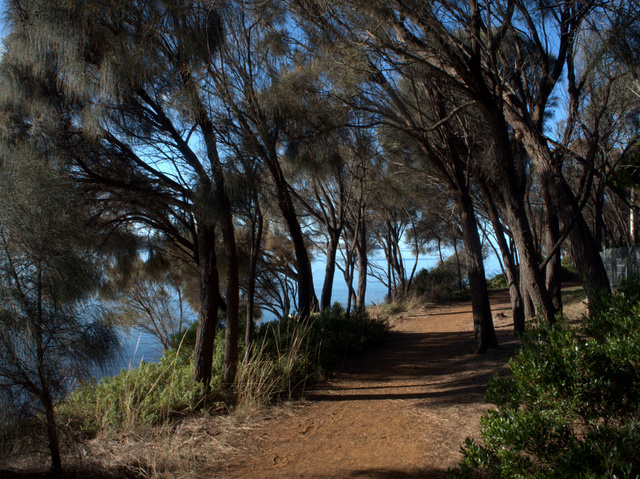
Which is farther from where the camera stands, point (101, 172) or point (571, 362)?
point (101, 172)

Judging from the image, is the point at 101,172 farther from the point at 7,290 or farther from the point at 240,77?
the point at 7,290

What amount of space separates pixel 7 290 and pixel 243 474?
2.21 meters

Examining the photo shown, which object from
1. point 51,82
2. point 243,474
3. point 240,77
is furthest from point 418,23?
point 243,474

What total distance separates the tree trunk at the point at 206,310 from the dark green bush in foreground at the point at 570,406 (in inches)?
143

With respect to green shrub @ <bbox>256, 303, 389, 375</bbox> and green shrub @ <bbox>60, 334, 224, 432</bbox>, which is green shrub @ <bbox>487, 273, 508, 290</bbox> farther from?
green shrub @ <bbox>60, 334, 224, 432</bbox>

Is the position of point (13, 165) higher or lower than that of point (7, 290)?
higher

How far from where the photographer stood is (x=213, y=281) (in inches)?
221

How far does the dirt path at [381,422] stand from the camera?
3531mm

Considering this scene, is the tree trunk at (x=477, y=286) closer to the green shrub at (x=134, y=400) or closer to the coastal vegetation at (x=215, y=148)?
the coastal vegetation at (x=215, y=148)

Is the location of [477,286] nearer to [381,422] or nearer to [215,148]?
[381,422]

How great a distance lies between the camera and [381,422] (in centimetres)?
454

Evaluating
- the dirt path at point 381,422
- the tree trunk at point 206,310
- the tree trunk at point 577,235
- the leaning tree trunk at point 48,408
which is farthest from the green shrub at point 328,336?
the tree trunk at point 577,235

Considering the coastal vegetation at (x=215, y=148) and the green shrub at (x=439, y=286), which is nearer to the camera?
the coastal vegetation at (x=215, y=148)

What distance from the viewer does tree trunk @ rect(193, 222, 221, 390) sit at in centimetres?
544
